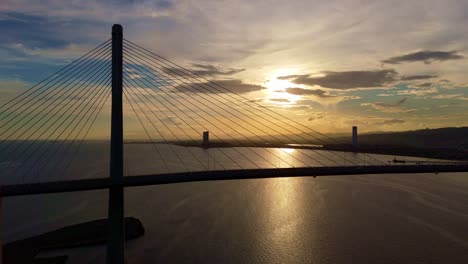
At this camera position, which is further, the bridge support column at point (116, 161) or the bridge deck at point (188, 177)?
the bridge support column at point (116, 161)

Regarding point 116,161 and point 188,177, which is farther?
point 188,177

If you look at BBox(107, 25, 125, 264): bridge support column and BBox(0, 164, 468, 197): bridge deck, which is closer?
BBox(0, 164, 468, 197): bridge deck

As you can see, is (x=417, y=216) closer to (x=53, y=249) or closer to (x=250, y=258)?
(x=250, y=258)

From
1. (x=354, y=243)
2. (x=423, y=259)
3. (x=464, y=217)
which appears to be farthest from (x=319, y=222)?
(x=464, y=217)

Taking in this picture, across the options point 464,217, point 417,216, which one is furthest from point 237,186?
point 464,217

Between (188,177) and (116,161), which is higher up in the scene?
(116,161)

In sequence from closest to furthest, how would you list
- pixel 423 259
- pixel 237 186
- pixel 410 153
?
1. pixel 423 259
2. pixel 237 186
3. pixel 410 153

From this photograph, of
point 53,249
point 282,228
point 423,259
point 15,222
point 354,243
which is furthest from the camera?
point 15,222

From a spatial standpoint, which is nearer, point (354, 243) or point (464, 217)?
point (354, 243)
